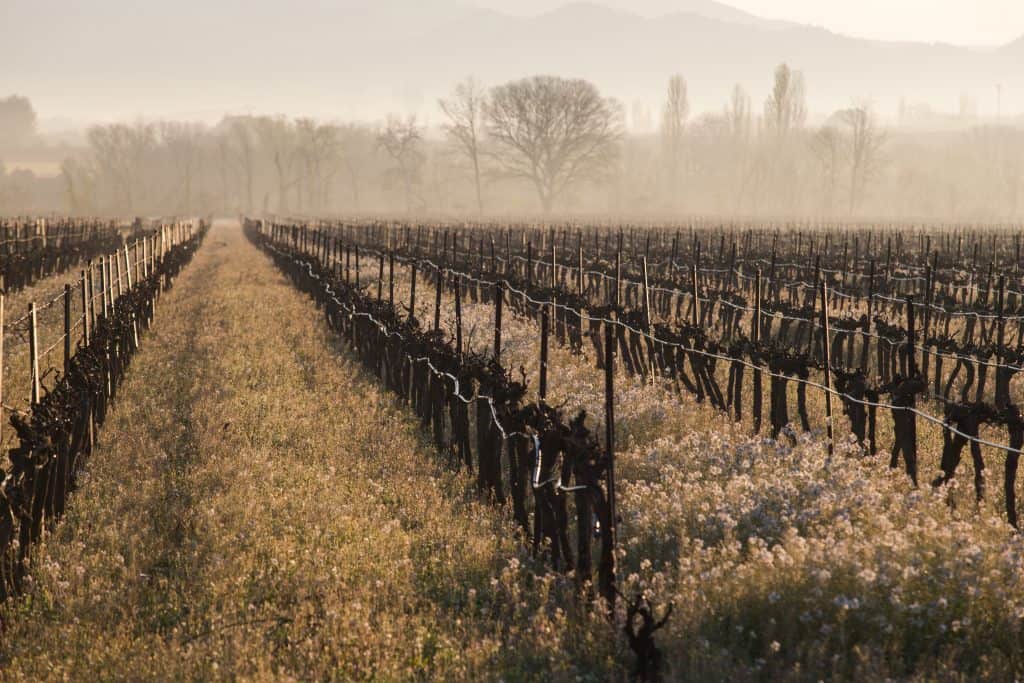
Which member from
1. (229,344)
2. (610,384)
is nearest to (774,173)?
(229,344)

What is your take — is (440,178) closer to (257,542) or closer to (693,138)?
(693,138)

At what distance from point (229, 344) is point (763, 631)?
1249 centimetres

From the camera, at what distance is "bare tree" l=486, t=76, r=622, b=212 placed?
314 feet

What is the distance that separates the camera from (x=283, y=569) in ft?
22.3

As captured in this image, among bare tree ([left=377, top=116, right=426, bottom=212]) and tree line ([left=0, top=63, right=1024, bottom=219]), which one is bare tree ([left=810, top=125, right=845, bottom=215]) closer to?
tree line ([left=0, top=63, right=1024, bottom=219])

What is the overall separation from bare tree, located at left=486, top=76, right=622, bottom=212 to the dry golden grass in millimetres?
86138

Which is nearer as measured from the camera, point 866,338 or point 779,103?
point 866,338

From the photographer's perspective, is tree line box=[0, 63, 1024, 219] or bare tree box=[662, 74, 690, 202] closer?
tree line box=[0, 63, 1024, 219]

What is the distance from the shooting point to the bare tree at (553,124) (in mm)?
95812

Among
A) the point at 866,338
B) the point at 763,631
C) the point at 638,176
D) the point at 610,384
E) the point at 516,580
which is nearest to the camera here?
the point at 763,631

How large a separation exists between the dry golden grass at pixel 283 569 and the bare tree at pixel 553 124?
86.1 m

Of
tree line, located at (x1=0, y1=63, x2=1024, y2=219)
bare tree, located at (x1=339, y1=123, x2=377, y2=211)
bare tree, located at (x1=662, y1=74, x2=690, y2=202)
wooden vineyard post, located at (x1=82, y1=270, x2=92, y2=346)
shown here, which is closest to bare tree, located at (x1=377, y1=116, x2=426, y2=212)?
tree line, located at (x1=0, y1=63, x2=1024, y2=219)

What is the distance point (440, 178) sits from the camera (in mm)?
145250

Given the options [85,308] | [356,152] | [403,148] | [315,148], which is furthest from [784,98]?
[85,308]
